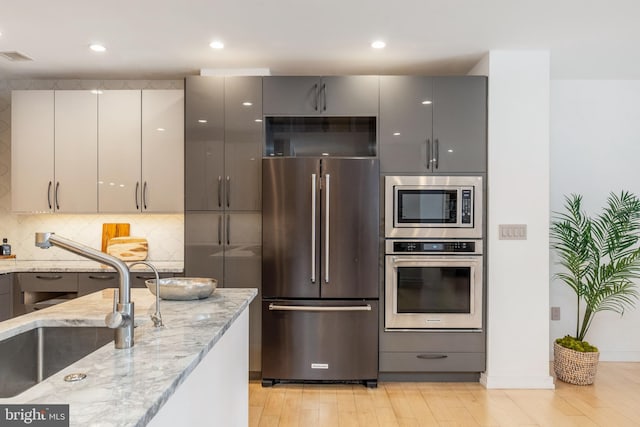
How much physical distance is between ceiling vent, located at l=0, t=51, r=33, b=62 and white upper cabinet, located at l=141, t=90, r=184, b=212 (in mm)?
920

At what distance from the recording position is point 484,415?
2832 millimetres

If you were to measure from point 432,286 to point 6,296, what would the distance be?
3426 millimetres

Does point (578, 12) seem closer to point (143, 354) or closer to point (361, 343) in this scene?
point (361, 343)

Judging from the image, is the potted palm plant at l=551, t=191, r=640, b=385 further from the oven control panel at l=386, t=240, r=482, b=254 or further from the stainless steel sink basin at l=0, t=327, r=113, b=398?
the stainless steel sink basin at l=0, t=327, r=113, b=398

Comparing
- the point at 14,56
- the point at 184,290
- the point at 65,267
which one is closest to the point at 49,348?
the point at 184,290

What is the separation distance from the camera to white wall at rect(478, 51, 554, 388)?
3320mm

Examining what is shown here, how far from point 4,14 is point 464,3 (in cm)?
286

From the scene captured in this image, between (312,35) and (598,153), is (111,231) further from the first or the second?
(598,153)

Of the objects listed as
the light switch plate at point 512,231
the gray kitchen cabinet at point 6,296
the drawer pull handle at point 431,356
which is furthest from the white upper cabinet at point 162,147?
the light switch plate at point 512,231

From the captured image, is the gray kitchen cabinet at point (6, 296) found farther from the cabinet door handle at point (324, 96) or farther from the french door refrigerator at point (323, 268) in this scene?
the cabinet door handle at point (324, 96)

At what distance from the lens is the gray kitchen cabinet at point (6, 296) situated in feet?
11.0

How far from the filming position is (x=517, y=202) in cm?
335

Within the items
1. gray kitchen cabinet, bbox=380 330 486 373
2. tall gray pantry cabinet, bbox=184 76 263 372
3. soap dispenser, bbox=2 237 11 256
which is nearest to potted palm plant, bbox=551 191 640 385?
gray kitchen cabinet, bbox=380 330 486 373

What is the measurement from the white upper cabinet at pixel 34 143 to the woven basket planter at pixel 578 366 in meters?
4.58
